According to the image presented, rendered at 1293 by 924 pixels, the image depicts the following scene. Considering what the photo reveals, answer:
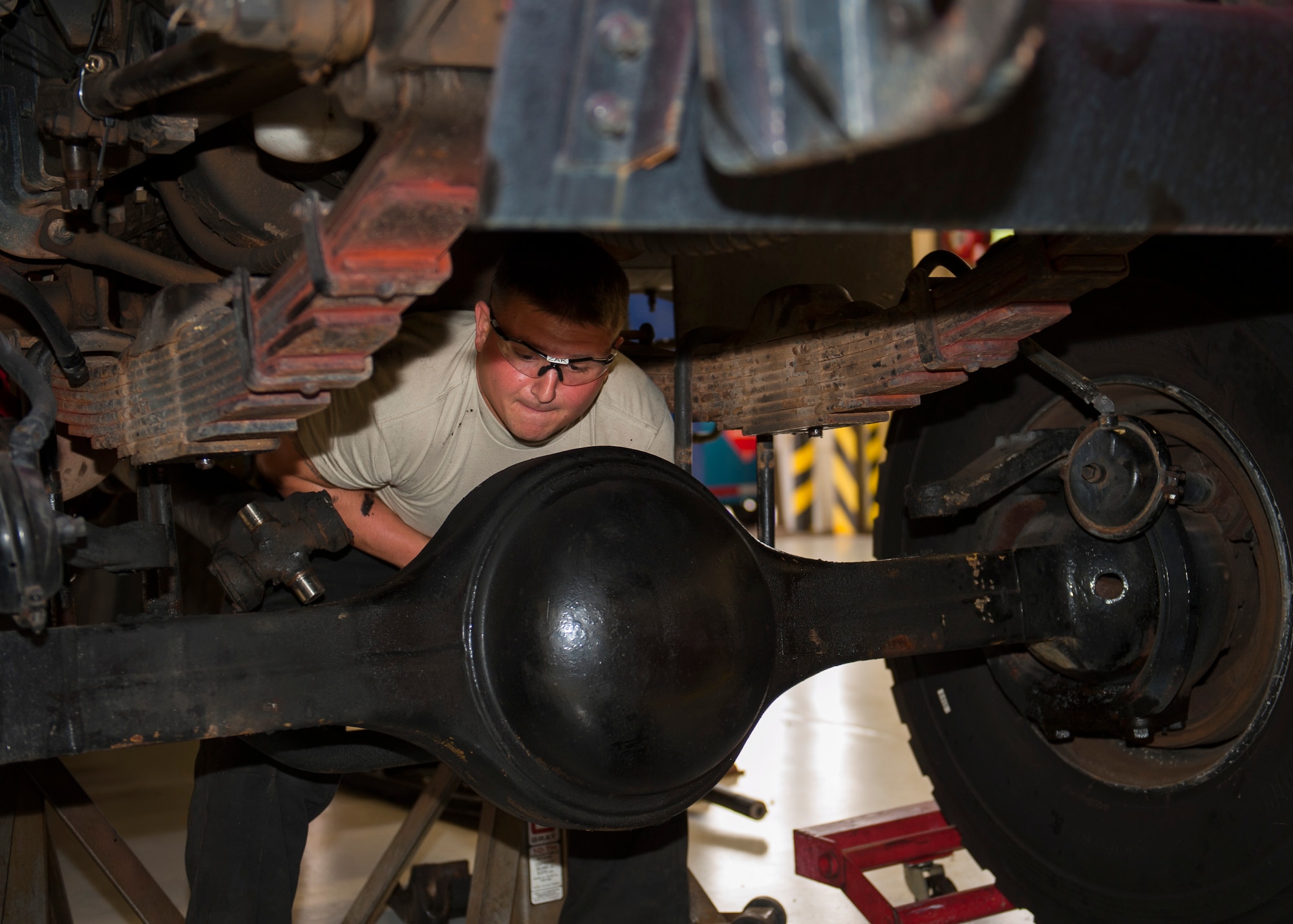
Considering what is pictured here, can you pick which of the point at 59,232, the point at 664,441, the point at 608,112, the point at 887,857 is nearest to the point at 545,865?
the point at 887,857

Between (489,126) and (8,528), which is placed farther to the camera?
(8,528)

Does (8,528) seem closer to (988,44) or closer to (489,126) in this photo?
(489,126)

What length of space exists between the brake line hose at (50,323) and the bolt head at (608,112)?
2.94 ft

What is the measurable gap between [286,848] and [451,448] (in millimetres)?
689

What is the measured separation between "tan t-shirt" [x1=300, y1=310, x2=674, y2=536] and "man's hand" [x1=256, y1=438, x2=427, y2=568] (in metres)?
0.03

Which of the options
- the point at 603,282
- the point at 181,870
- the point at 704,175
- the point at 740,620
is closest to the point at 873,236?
the point at 603,282

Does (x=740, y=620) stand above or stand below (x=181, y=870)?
above

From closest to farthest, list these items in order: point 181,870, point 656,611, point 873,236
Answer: point 656,611 → point 873,236 → point 181,870

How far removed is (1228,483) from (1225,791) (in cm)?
42

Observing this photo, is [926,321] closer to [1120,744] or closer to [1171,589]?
[1171,589]

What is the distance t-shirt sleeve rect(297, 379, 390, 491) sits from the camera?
164 cm

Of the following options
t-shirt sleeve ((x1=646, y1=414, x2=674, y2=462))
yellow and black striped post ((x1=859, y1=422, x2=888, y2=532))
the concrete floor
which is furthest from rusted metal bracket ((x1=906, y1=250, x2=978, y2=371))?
yellow and black striped post ((x1=859, y1=422, x2=888, y2=532))

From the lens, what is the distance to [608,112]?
66 cm

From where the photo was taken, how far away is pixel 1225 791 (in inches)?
57.2
